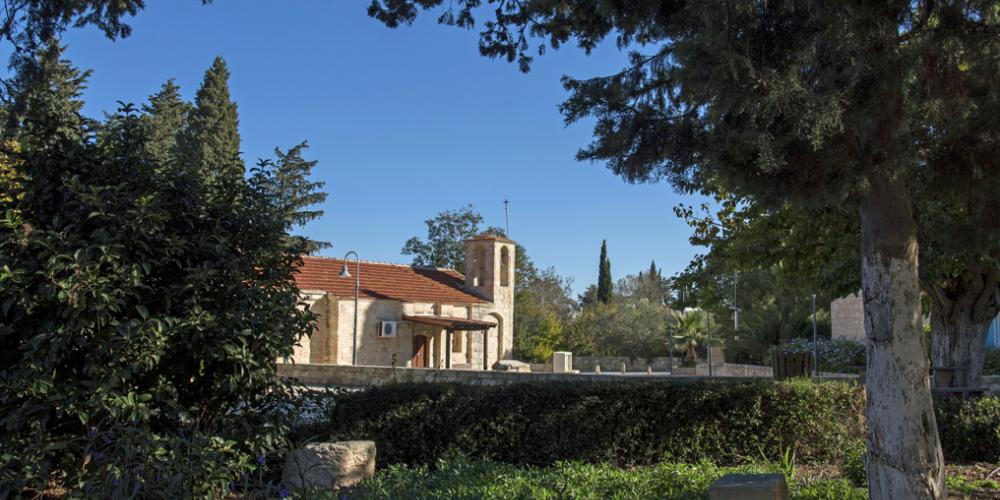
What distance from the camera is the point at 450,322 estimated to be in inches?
1202

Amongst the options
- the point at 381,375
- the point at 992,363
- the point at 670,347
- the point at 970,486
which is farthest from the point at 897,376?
the point at 670,347

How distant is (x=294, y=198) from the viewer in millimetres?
40094

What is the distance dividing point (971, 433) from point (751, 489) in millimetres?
5281

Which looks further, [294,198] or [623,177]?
[294,198]

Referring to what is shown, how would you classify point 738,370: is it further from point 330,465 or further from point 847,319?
point 330,465

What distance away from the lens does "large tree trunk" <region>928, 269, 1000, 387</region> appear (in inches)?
454

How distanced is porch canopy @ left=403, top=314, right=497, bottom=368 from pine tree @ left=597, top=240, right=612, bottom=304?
71.5 ft

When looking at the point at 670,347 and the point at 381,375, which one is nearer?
the point at 381,375

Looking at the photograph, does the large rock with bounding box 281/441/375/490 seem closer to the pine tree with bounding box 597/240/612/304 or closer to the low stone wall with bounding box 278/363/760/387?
the low stone wall with bounding box 278/363/760/387

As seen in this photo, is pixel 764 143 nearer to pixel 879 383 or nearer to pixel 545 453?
pixel 879 383

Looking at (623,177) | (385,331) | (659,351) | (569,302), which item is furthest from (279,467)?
(569,302)

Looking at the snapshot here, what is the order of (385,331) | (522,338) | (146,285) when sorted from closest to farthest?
A: (146,285)
(385,331)
(522,338)

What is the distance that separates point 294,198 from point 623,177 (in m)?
35.7

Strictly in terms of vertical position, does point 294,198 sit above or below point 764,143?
above
